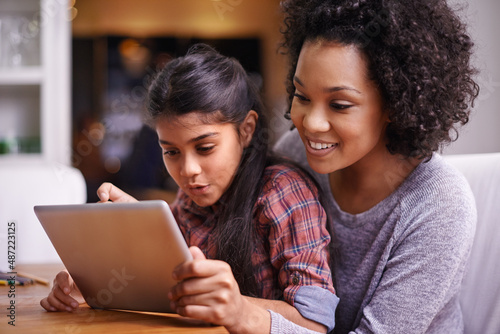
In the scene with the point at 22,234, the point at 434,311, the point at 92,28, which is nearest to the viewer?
the point at 434,311

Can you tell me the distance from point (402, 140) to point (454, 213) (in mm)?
188

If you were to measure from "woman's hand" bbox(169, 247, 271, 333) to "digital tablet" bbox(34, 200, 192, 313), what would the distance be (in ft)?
0.07

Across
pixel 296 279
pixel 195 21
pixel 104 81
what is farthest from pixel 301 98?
pixel 195 21

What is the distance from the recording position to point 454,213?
3.36 feet

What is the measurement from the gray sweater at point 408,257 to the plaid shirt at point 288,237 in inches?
4.4

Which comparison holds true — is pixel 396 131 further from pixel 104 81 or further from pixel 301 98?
pixel 104 81

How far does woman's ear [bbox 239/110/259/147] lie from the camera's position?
1.20 m

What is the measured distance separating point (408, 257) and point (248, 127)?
17.8 inches

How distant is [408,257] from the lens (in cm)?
101

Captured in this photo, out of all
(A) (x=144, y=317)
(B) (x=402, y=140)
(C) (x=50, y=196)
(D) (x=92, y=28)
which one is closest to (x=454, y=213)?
(B) (x=402, y=140)

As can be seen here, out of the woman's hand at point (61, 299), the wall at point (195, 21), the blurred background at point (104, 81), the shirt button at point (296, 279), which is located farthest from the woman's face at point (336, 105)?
the wall at point (195, 21)

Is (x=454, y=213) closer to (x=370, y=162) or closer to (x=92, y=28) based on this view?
(x=370, y=162)

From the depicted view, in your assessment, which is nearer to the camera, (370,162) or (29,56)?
(370,162)

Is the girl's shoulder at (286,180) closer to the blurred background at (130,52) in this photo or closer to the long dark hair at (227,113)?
the long dark hair at (227,113)
